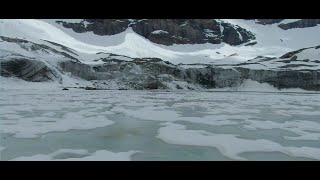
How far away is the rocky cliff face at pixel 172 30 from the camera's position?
114 meters

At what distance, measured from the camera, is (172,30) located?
118 m

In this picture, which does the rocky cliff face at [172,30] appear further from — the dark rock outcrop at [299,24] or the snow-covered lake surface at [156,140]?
the snow-covered lake surface at [156,140]

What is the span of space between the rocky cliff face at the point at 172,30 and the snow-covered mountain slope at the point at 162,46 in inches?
82.9

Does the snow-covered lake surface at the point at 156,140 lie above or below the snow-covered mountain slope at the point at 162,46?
below

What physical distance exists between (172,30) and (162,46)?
8.42 metres

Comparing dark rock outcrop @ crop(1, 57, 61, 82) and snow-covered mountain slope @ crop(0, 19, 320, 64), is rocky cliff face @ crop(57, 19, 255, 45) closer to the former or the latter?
snow-covered mountain slope @ crop(0, 19, 320, 64)

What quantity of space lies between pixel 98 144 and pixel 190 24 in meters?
121

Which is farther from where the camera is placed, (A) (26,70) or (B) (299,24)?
(B) (299,24)

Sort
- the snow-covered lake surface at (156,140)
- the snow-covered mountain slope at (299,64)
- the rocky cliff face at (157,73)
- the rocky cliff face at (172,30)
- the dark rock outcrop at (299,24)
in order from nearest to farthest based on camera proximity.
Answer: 1. the snow-covered lake surface at (156,140)
2. the rocky cliff face at (157,73)
3. the snow-covered mountain slope at (299,64)
4. the rocky cliff face at (172,30)
5. the dark rock outcrop at (299,24)

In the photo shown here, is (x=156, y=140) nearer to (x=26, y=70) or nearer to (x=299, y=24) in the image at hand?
(x=26, y=70)

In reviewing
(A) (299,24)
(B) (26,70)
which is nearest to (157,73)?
(B) (26,70)

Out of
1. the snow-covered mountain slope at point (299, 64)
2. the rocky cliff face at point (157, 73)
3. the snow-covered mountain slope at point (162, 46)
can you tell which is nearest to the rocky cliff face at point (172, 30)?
the snow-covered mountain slope at point (162, 46)
